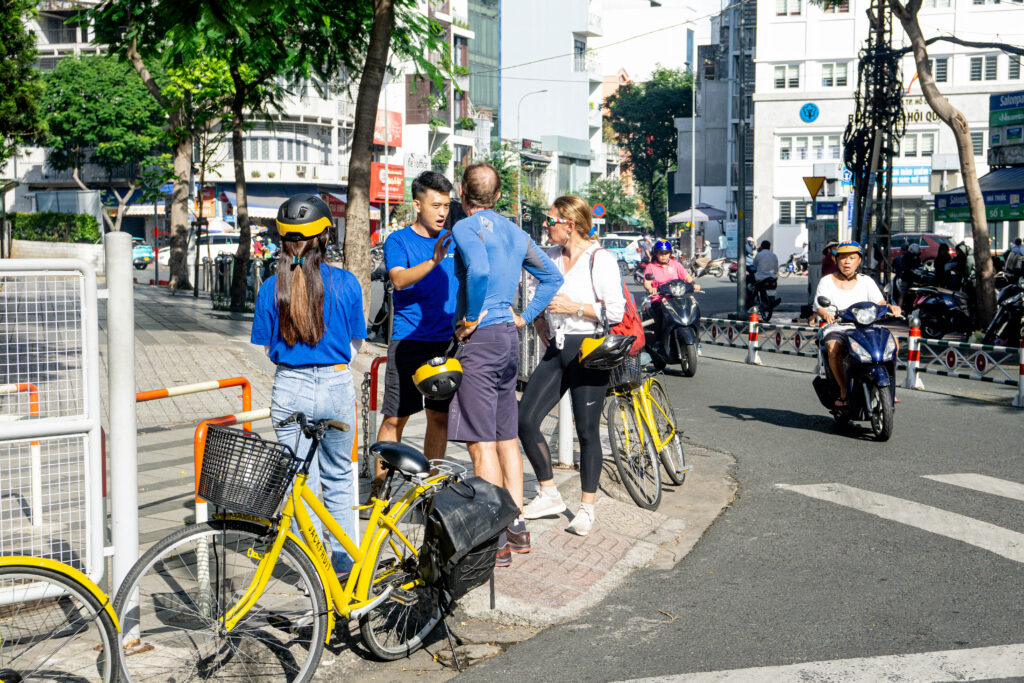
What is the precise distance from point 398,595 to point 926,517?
394 cm

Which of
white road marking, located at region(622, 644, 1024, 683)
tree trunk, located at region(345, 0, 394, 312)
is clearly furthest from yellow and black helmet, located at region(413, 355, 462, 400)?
tree trunk, located at region(345, 0, 394, 312)

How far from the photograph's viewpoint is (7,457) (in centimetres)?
430

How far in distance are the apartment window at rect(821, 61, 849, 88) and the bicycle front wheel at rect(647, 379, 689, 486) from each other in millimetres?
56673

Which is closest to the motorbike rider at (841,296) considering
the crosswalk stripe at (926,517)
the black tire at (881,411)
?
the black tire at (881,411)

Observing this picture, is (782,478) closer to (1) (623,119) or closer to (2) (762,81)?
(2) (762,81)

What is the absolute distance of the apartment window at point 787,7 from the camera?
2387 inches

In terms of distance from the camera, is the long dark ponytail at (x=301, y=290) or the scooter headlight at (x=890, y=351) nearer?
the long dark ponytail at (x=301, y=290)

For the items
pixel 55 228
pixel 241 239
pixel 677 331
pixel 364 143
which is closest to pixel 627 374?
pixel 677 331

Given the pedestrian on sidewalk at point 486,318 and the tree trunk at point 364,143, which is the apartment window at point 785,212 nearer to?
the tree trunk at point 364,143

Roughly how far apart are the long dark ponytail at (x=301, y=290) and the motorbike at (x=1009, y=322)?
14.1 metres

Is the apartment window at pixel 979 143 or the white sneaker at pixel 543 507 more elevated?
the apartment window at pixel 979 143

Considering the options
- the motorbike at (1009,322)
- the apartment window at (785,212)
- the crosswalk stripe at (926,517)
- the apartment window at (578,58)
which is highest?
the apartment window at (578,58)

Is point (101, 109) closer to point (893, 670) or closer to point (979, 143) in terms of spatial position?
point (979, 143)

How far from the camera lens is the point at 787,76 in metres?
61.6
